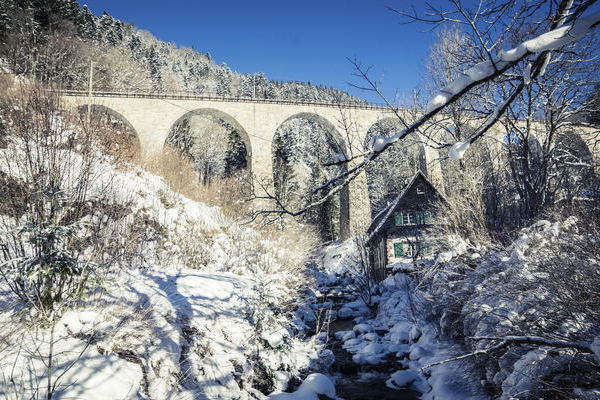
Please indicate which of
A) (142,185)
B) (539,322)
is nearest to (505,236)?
(539,322)

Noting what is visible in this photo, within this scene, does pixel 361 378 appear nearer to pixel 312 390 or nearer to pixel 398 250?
pixel 312 390

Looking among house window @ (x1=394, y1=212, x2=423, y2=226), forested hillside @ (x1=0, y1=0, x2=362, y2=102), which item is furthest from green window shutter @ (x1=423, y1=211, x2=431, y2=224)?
forested hillside @ (x1=0, y1=0, x2=362, y2=102)

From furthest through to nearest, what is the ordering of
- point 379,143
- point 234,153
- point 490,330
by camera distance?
point 234,153, point 490,330, point 379,143

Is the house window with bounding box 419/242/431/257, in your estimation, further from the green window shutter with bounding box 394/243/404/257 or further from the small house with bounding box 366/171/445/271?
the green window shutter with bounding box 394/243/404/257

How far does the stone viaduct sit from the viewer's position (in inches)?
797

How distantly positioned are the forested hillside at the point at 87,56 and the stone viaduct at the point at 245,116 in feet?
Result: 3.27

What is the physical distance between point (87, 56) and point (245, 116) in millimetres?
10927

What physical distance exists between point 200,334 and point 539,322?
4350mm

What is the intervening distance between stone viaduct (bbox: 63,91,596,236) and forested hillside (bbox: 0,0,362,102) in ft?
3.27

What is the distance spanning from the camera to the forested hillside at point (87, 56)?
4580 mm

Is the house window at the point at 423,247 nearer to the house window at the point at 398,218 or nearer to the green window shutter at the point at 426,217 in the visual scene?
the green window shutter at the point at 426,217

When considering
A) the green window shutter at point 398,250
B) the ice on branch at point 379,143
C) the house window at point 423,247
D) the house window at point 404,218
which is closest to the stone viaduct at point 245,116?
the house window at point 404,218

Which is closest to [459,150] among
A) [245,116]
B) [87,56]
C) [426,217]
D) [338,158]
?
[338,158]

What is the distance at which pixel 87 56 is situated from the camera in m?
21.5
